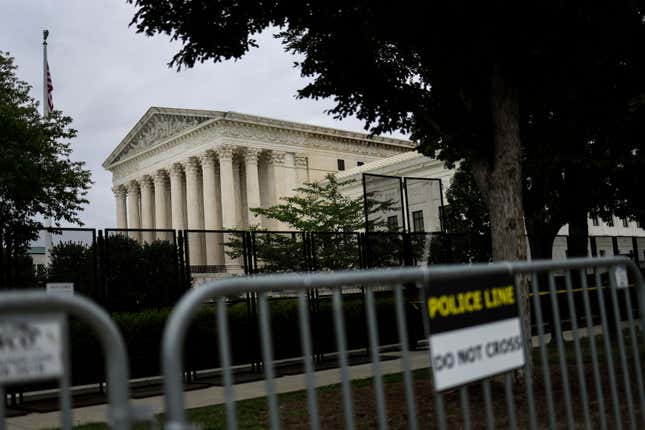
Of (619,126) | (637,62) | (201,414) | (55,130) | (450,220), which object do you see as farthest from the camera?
(450,220)

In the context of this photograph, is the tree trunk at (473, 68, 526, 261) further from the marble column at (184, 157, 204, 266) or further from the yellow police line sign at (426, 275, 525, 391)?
the marble column at (184, 157, 204, 266)

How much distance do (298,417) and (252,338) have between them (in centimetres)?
633

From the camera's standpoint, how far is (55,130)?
29.1m

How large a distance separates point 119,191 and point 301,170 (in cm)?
2775

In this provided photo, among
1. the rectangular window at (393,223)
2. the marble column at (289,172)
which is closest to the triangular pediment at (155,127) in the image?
the marble column at (289,172)

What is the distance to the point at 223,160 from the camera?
70500 mm

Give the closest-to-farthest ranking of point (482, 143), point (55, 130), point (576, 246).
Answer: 1. point (482, 143)
2. point (576, 246)
3. point (55, 130)

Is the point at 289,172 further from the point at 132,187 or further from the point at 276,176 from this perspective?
the point at 132,187

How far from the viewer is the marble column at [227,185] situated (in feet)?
230

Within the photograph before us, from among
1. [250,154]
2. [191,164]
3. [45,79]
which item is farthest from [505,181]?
[191,164]

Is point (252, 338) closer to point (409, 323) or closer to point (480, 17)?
point (409, 323)

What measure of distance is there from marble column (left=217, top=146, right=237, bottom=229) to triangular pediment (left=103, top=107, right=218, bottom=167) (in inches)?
157

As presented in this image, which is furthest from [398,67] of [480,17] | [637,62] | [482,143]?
[637,62]

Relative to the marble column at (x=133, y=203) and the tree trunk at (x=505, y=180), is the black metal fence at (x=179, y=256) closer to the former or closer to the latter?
the tree trunk at (x=505, y=180)
